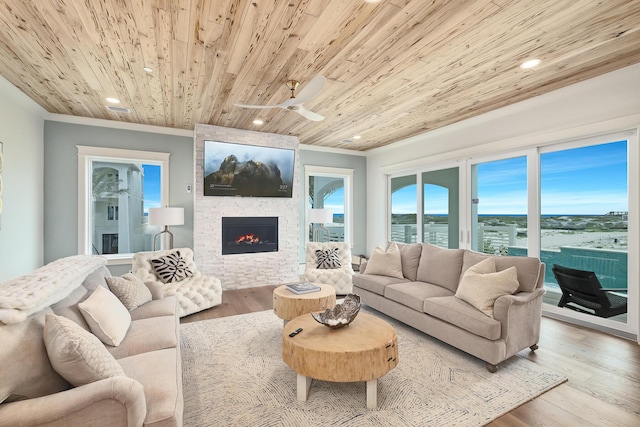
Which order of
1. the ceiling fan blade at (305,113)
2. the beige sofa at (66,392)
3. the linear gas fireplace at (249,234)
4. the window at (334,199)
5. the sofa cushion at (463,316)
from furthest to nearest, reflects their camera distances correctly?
the window at (334,199)
the linear gas fireplace at (249,234)
the ceiling fan blade at (305,113)
the sofa cushion at (463,316)
the beige sofa at (66,392)

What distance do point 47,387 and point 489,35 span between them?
3.59 metres

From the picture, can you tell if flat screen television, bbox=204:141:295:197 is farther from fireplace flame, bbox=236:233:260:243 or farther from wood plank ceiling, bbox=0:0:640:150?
wood plank ceiling, bbox=0:0:640:150

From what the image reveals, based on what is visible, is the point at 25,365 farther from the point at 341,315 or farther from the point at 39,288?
the point at 341,315

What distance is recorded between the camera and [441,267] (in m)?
3.66

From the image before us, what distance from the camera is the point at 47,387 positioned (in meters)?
1.36

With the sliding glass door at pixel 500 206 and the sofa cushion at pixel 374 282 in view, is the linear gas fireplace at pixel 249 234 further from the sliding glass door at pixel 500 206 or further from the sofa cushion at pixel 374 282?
the sliding glass door at pixel 500 206

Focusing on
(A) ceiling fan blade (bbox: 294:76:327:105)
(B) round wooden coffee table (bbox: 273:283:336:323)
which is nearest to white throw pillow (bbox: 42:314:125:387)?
(B) round wooden coffee table (bbox: 273:283:336:323)

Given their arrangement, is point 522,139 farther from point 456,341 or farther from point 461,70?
point 456,341

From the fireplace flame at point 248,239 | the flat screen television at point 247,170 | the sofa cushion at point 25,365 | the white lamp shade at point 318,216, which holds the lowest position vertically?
Result: the sofa cushion at point 25,365

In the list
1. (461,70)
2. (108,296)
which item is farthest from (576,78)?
(108,296)

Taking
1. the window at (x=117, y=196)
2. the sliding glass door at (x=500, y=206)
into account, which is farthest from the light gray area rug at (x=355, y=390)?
the window at (x=117, y=196)

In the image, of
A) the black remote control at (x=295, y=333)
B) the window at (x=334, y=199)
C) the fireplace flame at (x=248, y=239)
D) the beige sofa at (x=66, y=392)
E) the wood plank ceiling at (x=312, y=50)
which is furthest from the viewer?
the window at (x=334, y=199)

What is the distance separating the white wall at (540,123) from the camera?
310 centimetres

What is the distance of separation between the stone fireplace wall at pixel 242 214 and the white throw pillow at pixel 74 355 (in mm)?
3717
